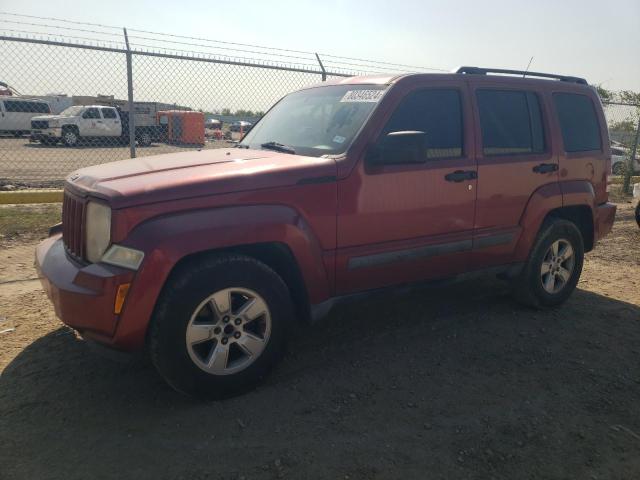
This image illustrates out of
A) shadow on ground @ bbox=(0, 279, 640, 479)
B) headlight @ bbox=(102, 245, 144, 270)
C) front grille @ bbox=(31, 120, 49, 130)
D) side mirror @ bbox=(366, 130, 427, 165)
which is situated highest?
front grille @ bbox=(31, 120, 49, 130)

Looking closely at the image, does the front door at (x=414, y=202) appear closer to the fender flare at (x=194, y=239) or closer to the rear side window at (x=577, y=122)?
the fender flare at (x=194, y=239)

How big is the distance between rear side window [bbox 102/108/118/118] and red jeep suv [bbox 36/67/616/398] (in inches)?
841

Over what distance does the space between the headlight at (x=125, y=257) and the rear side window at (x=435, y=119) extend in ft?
5.99

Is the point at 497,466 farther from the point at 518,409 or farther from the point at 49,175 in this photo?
the point at 49,175

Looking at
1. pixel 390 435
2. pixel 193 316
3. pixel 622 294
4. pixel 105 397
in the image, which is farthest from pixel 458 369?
pixel 622 294

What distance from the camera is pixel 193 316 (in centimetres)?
284

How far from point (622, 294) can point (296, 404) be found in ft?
12.4

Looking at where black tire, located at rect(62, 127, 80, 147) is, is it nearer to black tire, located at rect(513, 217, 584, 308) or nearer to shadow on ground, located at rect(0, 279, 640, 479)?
shadow on ground, located at rect(0, 279, 640, 479)

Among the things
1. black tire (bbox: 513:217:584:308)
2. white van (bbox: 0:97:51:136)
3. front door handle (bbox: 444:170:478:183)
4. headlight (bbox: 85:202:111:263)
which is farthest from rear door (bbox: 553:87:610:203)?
white van (bbox: 0:97:51:136)

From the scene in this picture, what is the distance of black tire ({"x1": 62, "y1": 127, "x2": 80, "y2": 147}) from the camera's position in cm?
2181

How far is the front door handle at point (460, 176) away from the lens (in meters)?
3.74

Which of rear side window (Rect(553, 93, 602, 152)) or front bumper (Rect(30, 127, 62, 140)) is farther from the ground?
front bumper (Rect(30, 127, 62, 140))

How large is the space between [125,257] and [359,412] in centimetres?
154

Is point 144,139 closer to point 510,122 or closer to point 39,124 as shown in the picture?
point 39,124
